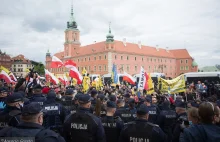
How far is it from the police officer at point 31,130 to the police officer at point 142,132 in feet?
5.25

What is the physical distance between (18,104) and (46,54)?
118644 millimetres

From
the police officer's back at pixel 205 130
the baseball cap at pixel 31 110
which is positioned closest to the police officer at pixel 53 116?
the baseball cap at pixel 31 110

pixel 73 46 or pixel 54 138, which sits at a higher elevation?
pixel 73 46

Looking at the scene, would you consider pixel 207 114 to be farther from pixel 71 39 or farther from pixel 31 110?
pixel 71 39

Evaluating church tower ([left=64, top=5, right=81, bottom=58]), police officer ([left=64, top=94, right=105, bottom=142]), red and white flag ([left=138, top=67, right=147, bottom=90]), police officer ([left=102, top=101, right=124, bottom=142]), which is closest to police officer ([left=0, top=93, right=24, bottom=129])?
police officer ([left=64, top=94, right=105, bottom=142])

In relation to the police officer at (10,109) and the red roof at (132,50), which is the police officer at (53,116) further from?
the red roof at (132,50)

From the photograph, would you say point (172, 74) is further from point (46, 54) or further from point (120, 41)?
point (46, 54)

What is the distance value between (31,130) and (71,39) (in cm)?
9226

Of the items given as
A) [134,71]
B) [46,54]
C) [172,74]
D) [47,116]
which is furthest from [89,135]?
[46,54]

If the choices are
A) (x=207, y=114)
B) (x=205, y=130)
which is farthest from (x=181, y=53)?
(x=205, y=130)

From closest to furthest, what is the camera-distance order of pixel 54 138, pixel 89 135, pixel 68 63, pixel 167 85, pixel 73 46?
pixel 54 138 → pixel 89 135 → pixel 167 85 → pixel 68 63 → pixel 73 46

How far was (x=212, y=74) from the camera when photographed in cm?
2888

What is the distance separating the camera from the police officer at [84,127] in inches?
153

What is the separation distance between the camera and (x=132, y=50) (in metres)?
82.9
